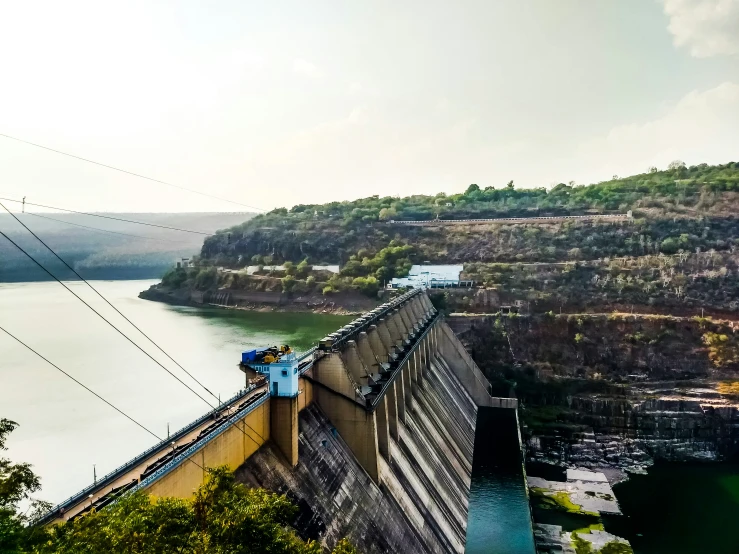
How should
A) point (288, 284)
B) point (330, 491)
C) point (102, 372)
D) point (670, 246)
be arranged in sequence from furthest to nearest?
point (288, 284) → point (670, 246) → point (102, 372) → point (330, 491)

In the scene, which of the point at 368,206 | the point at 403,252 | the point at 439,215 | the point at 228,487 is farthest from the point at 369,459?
the point at 368,206

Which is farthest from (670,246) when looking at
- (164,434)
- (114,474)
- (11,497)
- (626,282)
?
(11,497)

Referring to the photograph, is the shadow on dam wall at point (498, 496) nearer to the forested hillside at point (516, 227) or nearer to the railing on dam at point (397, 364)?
the railing on dam at point (397, 364)

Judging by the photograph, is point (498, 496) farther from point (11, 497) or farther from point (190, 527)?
point (11, 497)

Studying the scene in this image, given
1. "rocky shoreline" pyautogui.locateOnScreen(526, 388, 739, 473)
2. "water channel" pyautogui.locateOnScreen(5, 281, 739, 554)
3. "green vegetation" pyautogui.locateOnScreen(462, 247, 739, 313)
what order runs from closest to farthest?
"water channel" pyautogui.locateOnScreen(5, 281, 739, 554) → "rocky shoreline" pyautogui.locateOnScreen(526, 388, 739, 473) → "green vegetation" pyautogui.locateOnScreen(462, 247, 739, 313)

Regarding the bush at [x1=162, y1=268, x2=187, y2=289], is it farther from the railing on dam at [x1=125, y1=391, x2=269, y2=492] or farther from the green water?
the railing on dam at [x1=125, y1=391, x2=269, y2=492]

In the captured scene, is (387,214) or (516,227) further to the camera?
(387,214)

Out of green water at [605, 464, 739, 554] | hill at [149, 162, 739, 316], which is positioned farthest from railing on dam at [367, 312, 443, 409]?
hill at [149, 162, 739, 316]

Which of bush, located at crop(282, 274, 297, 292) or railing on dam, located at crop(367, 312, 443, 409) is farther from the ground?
railing on dam, located at crop(367, 312, 443, 409)
